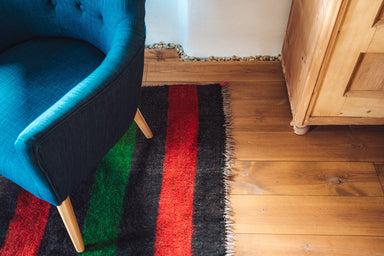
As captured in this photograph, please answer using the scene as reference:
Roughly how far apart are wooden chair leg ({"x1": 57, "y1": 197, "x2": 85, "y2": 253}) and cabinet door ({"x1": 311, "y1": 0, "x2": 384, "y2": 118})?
94 centimetres

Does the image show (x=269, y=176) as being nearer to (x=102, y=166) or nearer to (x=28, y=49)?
(x=102, y=166)

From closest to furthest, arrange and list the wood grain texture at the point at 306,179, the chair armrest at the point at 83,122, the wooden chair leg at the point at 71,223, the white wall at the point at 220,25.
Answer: the chair armrest at the point at 83,122 < the wooden chair leg at the point at 71,223 < the wood grain texture at the point at 306,179 < the white wall at the point at 220,25

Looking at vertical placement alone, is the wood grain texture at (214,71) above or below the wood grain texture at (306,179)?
above

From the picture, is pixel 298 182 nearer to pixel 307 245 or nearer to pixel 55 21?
pixel 307 245

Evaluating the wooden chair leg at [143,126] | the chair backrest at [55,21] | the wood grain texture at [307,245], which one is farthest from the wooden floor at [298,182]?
the chair backrest at [55,21]

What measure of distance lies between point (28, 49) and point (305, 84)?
100 cm

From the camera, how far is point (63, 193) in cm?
88

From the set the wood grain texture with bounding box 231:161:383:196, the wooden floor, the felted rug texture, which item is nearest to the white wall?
the wooden floor

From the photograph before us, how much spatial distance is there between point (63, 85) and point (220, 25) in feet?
2.84

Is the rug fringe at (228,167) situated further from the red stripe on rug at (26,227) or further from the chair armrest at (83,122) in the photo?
the red stripe on rug at (26,227)

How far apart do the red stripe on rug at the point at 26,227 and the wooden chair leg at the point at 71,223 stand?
0.52ft

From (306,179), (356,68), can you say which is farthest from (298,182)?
(356,68)

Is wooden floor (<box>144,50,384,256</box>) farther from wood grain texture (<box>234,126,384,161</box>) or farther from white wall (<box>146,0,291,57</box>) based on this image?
white wall (<box>146,0,291,57</box>)

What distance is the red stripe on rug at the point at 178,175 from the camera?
112cm
